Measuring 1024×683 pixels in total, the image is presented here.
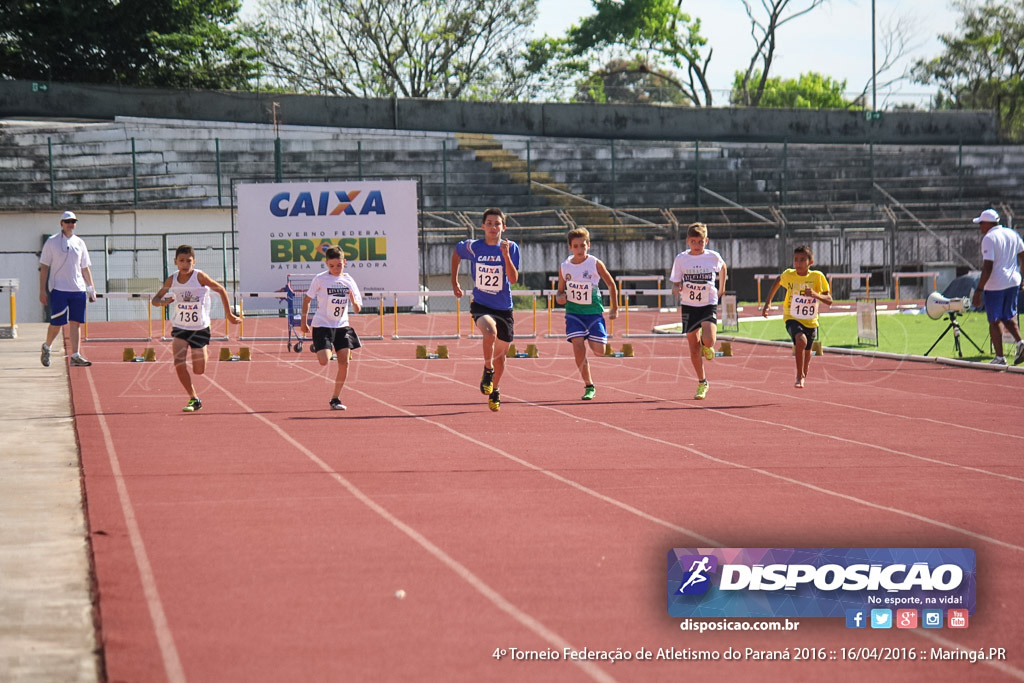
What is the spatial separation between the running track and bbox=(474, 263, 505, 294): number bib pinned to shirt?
4.18 ft

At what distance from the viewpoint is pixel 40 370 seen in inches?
677

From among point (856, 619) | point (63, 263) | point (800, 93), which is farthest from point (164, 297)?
point (800, 93)

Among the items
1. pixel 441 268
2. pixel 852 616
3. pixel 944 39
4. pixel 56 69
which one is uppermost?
pixel 944 39

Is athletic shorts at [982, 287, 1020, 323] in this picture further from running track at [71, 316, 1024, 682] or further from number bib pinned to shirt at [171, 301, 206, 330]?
number bib pinned to shirt at [171, 301, 206, 330]

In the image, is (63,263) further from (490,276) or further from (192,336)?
(490,276)

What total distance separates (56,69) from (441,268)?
21147mm

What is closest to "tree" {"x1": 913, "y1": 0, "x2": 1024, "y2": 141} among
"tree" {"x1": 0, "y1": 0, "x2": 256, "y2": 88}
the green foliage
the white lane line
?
the green foliage

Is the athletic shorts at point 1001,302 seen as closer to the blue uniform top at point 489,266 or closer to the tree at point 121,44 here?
the blue uniform top at point 489,266

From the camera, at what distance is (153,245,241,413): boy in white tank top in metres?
12.5

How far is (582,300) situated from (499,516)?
6532 millimetres

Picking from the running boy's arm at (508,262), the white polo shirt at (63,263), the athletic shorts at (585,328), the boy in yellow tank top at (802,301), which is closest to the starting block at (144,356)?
the white polo shirt at (63,263)

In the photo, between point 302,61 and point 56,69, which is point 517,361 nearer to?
point 56,69

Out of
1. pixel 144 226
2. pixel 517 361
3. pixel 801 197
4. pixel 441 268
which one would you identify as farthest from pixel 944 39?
pixel 517 361

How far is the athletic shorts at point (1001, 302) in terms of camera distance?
16250mm
